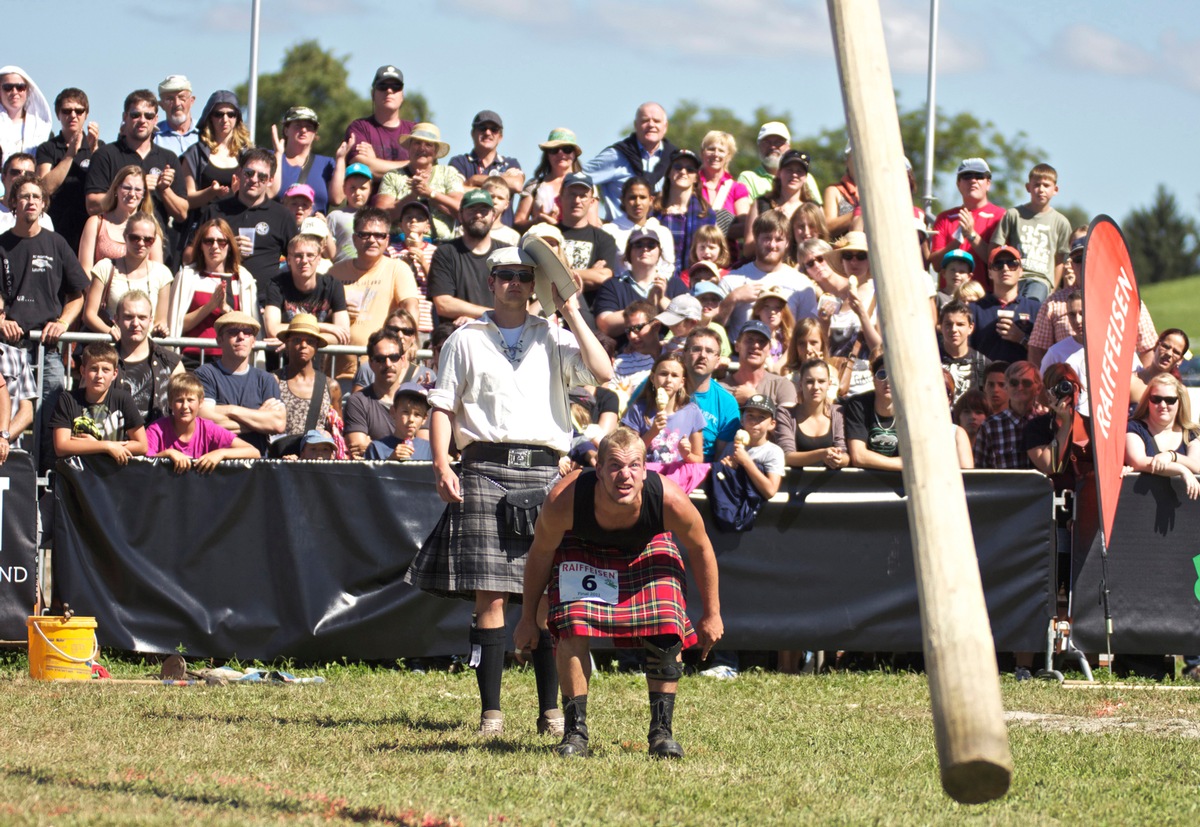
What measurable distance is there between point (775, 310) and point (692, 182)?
6.29ft

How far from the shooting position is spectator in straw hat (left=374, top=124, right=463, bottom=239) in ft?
36.7

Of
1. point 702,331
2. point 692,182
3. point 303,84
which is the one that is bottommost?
point 702,331

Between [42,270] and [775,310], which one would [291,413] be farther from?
[775,310]

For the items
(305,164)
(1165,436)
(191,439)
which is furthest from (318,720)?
(305,164)

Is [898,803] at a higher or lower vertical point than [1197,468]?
lower

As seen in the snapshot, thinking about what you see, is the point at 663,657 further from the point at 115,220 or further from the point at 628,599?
the point at 115,220

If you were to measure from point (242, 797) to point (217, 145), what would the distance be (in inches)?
284

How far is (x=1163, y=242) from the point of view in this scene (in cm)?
7450

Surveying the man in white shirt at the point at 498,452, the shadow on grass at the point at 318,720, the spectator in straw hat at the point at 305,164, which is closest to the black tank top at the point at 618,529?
the man in white shirt at the point at 498,452

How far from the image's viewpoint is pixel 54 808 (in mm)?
4203

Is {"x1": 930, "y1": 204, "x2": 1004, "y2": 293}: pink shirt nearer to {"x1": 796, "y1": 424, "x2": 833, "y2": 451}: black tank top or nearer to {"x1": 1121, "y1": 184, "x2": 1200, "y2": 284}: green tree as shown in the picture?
{"x1": 796, "y1": 424, "x2": 833, "y2": 451}: black tank top

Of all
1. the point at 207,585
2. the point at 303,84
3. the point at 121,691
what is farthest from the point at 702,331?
the point at 303,84

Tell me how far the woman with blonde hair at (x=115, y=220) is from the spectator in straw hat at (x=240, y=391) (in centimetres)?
135

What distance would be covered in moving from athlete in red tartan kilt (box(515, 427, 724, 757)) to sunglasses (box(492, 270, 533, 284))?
0.90m
